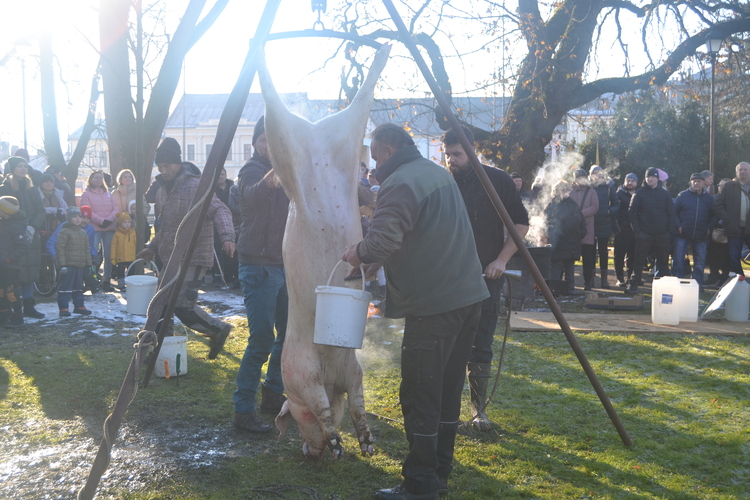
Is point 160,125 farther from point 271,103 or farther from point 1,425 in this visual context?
point 271,103

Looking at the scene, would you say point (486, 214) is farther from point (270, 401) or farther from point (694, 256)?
point (694, 256)

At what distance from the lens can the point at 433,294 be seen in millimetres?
3475

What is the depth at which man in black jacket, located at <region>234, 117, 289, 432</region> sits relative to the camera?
4535 mm

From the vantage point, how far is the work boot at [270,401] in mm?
4918

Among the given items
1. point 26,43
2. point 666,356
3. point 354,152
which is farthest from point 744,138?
point 354,152

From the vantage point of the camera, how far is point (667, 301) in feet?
27.8

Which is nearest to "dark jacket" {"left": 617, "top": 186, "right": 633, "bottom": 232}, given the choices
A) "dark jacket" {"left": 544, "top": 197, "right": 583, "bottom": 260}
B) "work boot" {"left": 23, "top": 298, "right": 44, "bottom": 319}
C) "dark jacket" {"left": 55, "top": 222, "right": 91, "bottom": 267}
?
"dark jacket" {"left": 544, "top": 197, "right": 583, "bottom": 260}

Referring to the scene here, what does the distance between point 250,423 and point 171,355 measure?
5.34 ft

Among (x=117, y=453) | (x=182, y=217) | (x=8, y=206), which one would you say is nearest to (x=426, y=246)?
(x=117, y=453)

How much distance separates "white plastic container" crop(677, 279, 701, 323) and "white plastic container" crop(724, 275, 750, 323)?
0.50 m

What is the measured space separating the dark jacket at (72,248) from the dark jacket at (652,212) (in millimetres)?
8750

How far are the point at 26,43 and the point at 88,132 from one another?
2.92m

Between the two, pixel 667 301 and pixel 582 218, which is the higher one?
pixel 582 218

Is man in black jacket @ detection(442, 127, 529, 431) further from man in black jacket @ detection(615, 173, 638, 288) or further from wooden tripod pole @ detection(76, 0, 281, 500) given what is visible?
man in black jacket @ detection(615, 173, 638, 288)
